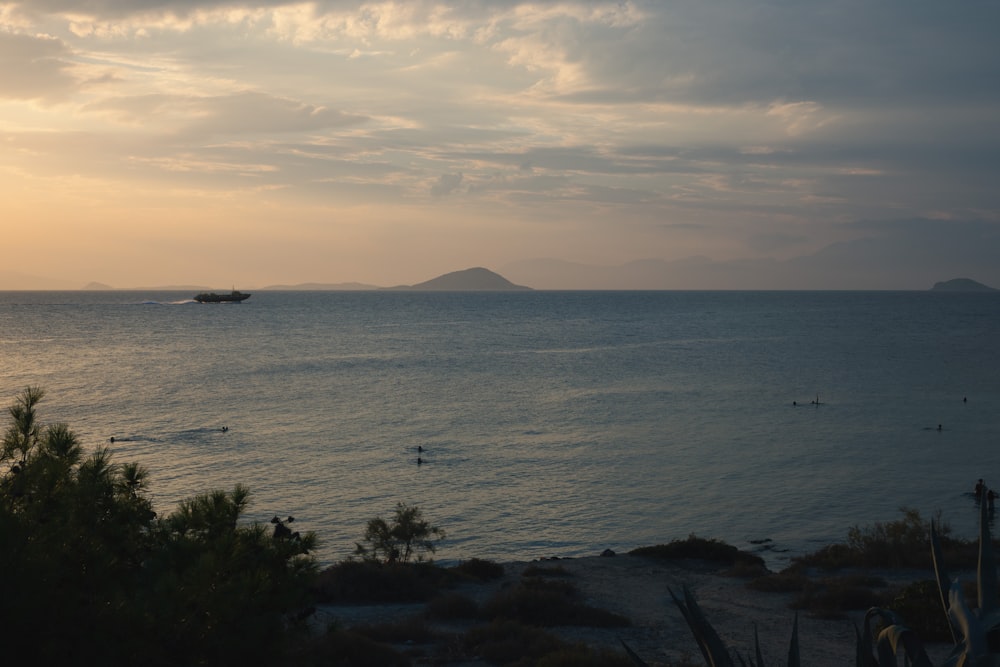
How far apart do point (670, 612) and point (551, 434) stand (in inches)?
1146

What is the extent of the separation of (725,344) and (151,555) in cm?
11034

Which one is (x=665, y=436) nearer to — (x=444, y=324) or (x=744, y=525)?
(x=744, y=525)

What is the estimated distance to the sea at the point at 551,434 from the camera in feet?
103

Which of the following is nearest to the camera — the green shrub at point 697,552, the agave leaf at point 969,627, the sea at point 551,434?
the agave leaf at point 969,627

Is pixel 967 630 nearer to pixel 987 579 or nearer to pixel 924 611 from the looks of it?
pixel 987 579

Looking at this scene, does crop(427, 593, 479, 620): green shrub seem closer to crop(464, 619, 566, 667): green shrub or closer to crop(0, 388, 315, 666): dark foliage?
crop(464, 619, 566, 667): green shrub

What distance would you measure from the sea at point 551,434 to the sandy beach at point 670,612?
13.0 feet

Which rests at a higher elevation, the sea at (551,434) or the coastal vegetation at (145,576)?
the coastal vegetation at (145,576)

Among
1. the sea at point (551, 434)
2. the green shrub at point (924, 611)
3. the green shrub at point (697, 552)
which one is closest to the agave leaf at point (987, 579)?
the green shrub at point (924, 611)

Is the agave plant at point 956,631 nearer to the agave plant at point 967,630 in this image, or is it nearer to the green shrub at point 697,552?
the agave plant at point 967,630

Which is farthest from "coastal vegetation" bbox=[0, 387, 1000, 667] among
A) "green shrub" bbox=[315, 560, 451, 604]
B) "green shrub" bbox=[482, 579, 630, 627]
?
"green shrub" bbox=[315, 560, 451, 604]

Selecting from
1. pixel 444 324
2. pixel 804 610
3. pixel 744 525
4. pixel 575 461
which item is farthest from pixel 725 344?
pixel 804 610

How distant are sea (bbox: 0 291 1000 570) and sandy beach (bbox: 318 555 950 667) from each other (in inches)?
156

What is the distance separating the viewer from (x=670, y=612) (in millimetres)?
19094
